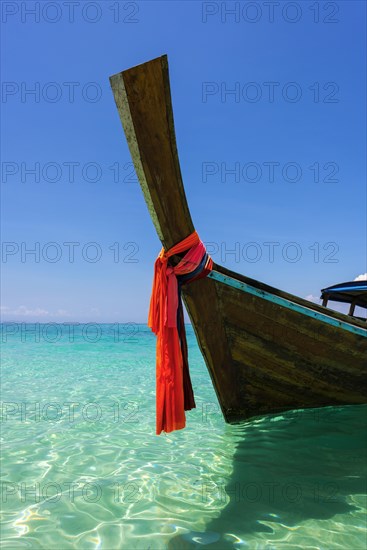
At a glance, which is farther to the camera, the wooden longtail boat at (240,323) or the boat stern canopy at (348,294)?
the boat stern canopy at (348,294)

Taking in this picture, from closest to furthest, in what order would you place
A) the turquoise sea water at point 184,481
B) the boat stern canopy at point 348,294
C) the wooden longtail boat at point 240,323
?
the wooden longtail boat at point 240,323, the turquoise sea water at point 184,481, the boat stern canopy at point 348,294

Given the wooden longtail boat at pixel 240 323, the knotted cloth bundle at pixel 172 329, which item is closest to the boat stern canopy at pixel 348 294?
the wooden longtail boat at pixel 240 323

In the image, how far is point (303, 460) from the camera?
3.89 meters

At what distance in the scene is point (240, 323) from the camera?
3848 mm

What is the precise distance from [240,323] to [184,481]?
151 cm

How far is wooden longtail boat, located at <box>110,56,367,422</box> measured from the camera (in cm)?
247

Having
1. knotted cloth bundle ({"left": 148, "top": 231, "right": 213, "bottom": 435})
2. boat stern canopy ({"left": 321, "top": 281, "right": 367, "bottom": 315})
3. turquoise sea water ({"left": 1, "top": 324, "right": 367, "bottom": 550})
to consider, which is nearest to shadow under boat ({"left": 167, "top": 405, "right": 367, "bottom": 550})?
turquoise sea water ({"left": 1, "top": 324, "right": 367, "bottom": 550})

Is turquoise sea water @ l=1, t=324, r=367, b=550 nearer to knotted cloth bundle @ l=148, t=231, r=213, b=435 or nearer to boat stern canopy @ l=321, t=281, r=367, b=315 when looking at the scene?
knotted cloth bundle @ l=148, t=231, r=213, b=435

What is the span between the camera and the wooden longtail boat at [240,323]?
2.47m

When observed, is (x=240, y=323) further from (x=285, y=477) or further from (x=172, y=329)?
(x=285, y=477)

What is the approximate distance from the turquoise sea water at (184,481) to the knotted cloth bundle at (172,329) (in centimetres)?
77

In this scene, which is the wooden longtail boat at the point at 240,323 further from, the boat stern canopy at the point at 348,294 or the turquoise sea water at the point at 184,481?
the boat stern canopy at the point at 348,294

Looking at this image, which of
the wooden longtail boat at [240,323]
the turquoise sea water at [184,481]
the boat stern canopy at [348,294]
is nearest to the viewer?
the wooden longtail boat at [240,323]

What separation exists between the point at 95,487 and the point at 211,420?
2597 millimetres
